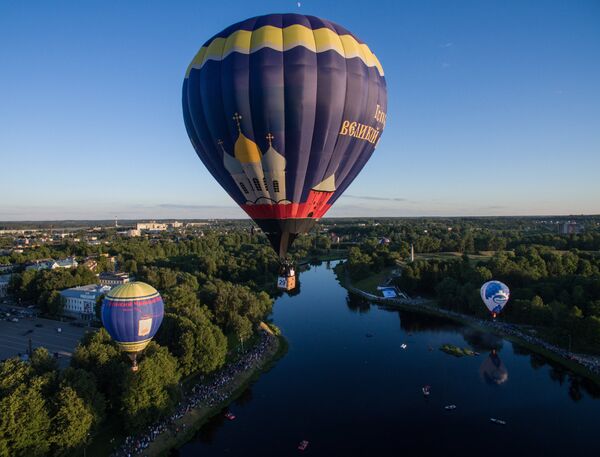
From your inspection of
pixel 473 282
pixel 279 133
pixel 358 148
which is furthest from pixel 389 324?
pixel 279 133

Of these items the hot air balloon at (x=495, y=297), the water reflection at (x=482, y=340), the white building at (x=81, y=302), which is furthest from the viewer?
the white building at (x=81, y=302)

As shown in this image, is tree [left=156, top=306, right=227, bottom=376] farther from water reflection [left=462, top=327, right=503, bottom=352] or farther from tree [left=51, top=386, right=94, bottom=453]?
water reflection [left=462, top=327, right=503, bottom=352]

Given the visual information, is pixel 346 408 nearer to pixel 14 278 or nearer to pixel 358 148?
pixel 358 148

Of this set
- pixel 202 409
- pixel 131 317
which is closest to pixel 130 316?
pixel 131 317

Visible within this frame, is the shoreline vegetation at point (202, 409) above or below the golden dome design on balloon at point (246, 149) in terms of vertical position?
below

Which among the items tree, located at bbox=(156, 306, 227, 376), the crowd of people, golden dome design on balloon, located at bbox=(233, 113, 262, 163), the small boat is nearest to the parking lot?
tree, located at bbox=(156, 306, 227, 376)

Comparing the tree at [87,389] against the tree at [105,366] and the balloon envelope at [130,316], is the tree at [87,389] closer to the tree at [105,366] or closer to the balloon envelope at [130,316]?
the tree at [105,366]

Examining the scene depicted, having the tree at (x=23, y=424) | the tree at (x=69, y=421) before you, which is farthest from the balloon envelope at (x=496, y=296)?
the tree at (x=23, y=424)
